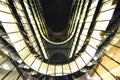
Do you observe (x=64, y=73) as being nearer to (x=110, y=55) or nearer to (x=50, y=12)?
(x=110, y=55)

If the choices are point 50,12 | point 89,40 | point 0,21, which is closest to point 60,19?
point 50,12

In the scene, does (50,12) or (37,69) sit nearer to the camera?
(37,69)

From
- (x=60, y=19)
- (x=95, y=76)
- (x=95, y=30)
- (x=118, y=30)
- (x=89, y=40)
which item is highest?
(x=118, y=30)

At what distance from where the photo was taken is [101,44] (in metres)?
3.52

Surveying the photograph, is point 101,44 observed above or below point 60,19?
above


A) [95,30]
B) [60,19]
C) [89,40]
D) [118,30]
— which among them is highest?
[118,30]

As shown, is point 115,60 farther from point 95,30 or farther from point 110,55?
point 95,30

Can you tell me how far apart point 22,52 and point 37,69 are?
56cm

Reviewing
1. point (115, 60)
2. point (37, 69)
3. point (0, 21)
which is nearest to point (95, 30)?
point (115, 60)

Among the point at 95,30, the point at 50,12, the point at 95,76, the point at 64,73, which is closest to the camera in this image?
the point at 95,76

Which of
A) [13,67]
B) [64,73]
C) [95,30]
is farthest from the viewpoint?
[64,73]

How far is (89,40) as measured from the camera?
13.9 ft

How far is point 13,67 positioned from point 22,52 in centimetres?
91

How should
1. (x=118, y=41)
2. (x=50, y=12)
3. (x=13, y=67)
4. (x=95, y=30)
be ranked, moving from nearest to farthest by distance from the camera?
(x=118, y=41) → (x=13, y=67) → (x=95, y=30) → (x=50, y=12)
